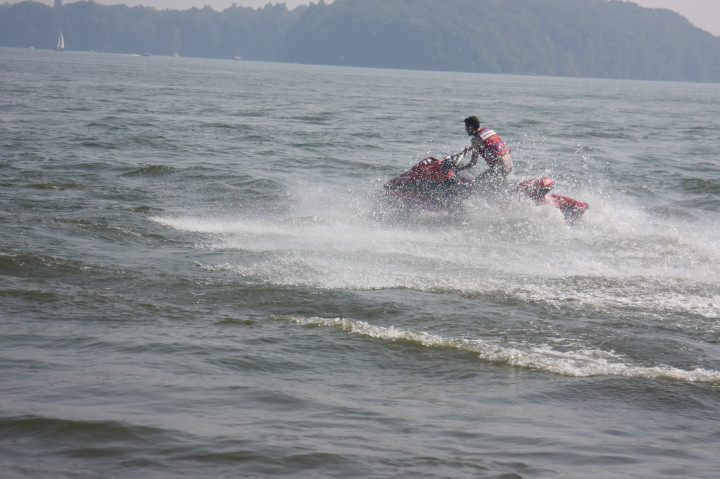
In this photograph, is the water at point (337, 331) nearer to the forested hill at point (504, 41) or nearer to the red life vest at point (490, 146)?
the red life vest at point (490, 146)

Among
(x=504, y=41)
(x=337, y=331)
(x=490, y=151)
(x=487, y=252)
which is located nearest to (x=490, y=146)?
(x=490, y=151)

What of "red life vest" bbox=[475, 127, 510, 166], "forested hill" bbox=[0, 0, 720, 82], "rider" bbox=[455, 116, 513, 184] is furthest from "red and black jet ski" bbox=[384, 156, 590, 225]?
"forested hill" bbox=[0, 0, 720, 82]

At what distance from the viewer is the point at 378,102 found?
41.9 metres

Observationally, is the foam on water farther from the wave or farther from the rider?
the wave

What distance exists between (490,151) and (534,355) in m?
6.37

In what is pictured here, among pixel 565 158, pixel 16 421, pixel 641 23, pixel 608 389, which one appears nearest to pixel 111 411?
pixel 16 421

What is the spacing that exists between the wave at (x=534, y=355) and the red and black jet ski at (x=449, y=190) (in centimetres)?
574

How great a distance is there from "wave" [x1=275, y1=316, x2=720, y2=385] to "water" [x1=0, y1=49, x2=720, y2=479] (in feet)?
0.10

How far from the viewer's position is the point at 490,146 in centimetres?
1233

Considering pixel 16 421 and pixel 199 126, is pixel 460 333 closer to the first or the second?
pixel 16 421

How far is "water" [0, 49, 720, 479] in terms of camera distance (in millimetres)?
4617

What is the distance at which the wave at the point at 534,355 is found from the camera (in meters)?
6.08

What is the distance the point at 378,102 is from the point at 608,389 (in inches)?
1457

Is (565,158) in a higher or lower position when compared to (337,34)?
lower
